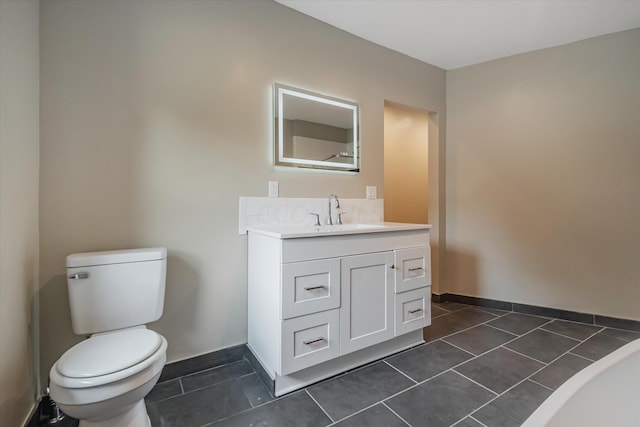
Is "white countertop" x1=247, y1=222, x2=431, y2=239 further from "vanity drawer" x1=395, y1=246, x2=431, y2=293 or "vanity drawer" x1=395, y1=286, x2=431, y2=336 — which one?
"vanity drawer" x1=395, y1=286, x2=431, y2=336

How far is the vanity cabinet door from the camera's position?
1.71m

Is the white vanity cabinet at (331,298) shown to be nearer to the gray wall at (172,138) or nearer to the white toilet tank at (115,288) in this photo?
the gray wall at (172,138)

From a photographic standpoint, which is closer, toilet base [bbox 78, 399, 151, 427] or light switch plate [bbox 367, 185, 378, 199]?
toilet base [bbox 78, 399, 151, 427]

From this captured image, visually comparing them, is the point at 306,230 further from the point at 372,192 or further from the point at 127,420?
the point at 127,420

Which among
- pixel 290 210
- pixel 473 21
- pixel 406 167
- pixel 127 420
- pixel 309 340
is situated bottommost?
pixel 127 420

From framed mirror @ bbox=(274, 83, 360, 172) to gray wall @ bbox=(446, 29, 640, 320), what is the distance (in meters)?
1.41

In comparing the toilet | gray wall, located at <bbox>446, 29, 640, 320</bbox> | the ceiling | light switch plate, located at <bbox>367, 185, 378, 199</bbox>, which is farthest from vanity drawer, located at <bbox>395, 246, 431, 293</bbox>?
the ceiling

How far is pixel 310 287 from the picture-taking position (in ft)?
5.16

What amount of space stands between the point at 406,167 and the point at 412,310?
7.34ft

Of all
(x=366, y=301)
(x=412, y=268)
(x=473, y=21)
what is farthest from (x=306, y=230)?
(x=473, y=21)

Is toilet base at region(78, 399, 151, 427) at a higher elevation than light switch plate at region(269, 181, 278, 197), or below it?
below

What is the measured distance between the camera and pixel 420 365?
6.04 ft

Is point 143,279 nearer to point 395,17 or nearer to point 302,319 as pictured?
point 302,319

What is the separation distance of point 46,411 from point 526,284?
141 inches
